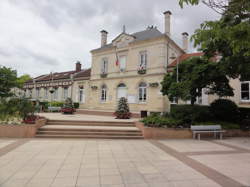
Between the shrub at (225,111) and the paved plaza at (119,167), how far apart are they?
485 centimetres

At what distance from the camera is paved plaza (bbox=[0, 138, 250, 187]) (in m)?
3.15

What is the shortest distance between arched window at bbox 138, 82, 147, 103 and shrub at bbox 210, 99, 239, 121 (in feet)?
24.0

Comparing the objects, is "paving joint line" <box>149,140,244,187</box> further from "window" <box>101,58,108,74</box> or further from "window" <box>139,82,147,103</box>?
"window" <box>101,58,108,74</box>

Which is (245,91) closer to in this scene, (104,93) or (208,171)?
(208,171)

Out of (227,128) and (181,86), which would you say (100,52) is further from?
(227,128)

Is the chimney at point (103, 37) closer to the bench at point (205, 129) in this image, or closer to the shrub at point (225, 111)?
the shrub at point (225, 111)

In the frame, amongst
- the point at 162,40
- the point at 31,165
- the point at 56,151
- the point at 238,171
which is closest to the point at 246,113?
the point at 238,171

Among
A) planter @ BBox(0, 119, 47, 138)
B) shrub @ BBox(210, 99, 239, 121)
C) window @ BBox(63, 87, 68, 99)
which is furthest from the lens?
window @ BBox(63, 87, 68, 99)

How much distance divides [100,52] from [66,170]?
713 inches

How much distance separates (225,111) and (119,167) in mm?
8919

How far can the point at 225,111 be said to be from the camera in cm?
1002

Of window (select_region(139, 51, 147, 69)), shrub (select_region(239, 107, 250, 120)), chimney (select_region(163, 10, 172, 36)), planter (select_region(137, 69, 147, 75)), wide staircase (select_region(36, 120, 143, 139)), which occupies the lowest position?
wide staircase (select_region(36, 120, 143, 139))

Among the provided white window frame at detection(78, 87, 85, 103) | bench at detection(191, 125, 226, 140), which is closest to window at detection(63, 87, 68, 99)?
white window frame at detection(78, 87, 85, 103)

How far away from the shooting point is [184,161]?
176 inches
